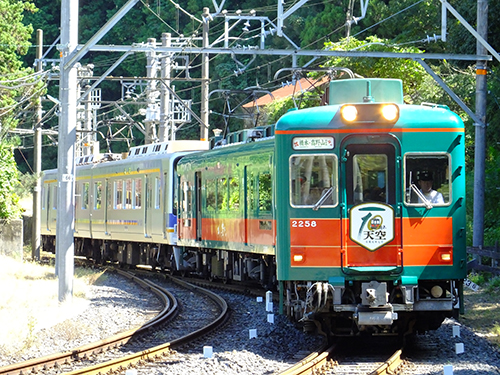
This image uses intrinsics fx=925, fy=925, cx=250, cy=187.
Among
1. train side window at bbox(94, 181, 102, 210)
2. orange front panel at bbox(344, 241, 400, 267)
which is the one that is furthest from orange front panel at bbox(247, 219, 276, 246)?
train side window at bbox(94, 181, 102, 210)

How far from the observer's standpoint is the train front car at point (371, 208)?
32.7 ft

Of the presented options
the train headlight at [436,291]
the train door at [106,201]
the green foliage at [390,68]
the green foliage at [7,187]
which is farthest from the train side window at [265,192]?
the green foliage at [390,68]

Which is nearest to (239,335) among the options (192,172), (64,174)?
(64,174)

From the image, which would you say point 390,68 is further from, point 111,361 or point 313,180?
point 111,361

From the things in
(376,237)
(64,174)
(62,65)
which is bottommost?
(376,237)

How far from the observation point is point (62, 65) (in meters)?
15.0

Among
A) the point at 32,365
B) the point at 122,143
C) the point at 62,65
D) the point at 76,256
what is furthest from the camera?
the point at 122,143

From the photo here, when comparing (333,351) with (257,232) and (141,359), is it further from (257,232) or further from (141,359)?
(257,232)

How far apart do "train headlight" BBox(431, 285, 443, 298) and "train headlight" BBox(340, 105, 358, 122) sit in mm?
2066

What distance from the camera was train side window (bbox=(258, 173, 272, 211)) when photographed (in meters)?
14.3

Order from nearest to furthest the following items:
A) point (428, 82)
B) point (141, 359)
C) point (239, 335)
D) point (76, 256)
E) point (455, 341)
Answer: point (141, 359), point (455, 341), point (239, 335), point (428, 82), point (76, 256)

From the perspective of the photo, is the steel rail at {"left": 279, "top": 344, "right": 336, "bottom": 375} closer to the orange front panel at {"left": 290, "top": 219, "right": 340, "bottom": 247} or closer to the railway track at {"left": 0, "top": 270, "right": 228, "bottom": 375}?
the orange front panel at {"left": 290, "top": 219, "right": 340, "bottom": 247}

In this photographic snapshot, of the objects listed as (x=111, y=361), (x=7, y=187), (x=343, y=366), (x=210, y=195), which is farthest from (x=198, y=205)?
(x=343, y=366)

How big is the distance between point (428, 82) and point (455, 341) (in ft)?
55.5
